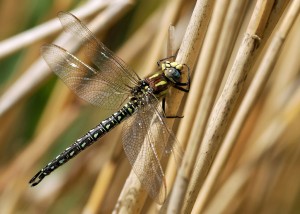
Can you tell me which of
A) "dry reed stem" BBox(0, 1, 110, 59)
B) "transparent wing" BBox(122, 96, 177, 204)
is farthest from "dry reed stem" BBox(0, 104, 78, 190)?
"transparent wing" BBox(122, 96, 177, 204)

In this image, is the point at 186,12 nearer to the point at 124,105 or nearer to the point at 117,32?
the point at 124,105

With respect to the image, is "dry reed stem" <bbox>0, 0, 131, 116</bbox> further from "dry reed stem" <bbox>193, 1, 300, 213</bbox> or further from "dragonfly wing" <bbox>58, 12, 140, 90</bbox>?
"dry reed stem" <bbox>193, 1, 300, 213</bbox>

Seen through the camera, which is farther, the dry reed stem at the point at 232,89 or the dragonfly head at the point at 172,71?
the dragonfly head at the point at 172,71

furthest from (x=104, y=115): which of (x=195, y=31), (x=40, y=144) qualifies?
(x=195, y=31)

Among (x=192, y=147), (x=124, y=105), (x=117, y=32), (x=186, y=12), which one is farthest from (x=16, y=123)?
(x=192, y=147)

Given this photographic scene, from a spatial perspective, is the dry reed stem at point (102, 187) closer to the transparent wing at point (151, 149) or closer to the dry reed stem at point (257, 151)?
the transparent wing at point (151, 149)

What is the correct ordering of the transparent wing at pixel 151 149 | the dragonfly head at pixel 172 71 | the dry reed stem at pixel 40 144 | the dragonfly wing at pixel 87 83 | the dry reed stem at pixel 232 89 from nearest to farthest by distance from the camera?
the dry reed stem at pixel 232 89, the transparent wing at pixel 151 149, the dragonfly head at pixel 172 71, the dragonfly wing at pixel 87 83, the dry reed stem at pixel 40 144

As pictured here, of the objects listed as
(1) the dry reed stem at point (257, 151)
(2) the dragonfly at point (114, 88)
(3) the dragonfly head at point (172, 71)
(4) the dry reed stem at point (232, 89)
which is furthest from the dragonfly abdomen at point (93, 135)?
(4) the dry reed stem at point (232, 89)
